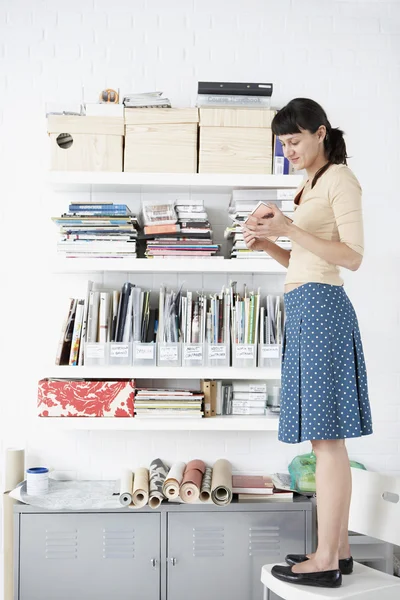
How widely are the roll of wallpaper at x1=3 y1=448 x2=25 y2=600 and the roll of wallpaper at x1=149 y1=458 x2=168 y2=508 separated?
0.55 m

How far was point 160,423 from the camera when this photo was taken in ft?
8.41

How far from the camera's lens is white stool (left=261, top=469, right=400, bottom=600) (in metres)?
1.72

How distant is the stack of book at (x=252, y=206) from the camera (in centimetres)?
259

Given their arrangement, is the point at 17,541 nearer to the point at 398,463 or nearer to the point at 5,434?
the point at 5,434

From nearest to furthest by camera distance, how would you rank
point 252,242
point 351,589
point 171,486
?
point 351,589
point 252,242
point 171,486

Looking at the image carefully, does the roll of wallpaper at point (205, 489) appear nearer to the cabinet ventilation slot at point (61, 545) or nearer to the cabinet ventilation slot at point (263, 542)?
the cabinet ventilation slot at point (263, 542)

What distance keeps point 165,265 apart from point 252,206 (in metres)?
0.42

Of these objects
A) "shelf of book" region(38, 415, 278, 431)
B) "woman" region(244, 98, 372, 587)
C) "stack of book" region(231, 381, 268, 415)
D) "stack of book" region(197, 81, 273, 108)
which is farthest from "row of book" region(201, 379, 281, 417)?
"stack of book" region(197, 81, 273, 108)

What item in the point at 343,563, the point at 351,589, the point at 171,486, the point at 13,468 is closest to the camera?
the point at 351,589

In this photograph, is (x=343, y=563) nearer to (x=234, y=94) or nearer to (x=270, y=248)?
(x=270, y=248)

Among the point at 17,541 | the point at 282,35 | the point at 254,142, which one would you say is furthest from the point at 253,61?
the point at 17,541

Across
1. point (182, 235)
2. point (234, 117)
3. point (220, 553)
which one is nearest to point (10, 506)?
point (220, 553)

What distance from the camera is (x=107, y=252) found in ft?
8.44

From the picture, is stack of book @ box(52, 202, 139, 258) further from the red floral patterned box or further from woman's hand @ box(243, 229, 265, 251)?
woman's hand @ box(243, 229, 265, 251)
